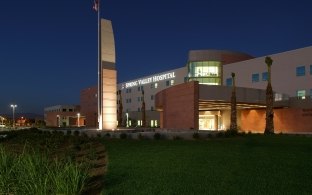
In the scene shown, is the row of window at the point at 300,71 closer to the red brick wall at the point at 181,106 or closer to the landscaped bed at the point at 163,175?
the red brick wall at the point at 181,106

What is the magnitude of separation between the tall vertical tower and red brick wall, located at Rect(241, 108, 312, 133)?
24.3 meters

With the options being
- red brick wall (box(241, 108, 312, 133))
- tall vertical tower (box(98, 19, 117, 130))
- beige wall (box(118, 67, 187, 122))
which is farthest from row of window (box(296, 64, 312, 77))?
tall vertical tower (box(98, 19, 117, 130))

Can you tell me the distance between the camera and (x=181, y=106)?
45344mm

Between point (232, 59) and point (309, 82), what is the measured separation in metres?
18.5

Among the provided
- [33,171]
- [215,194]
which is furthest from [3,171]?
[215,194]

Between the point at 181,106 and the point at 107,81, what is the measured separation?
33.2ft

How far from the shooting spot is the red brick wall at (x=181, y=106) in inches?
1660

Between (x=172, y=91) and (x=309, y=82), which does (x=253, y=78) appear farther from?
(x=172, y=91)

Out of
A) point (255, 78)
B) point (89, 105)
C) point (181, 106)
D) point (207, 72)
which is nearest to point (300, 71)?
point (255, 78)

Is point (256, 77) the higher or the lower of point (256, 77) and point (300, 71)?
the lower

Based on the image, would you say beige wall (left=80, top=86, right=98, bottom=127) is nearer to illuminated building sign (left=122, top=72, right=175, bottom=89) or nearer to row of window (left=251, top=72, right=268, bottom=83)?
illuminated building sign (left=122, top=72, right=175, bottom=89)

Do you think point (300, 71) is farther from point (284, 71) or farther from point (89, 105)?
point (89, 105)

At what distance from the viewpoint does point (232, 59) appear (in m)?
67.4

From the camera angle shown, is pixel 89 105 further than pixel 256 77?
Yes
